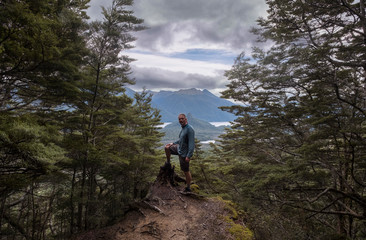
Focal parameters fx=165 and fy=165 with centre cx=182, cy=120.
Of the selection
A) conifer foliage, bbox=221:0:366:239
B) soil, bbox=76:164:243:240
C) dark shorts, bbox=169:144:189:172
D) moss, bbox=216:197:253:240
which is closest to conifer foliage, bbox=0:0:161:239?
soil, bbox=76:164:243:240

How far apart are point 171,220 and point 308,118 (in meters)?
5.89

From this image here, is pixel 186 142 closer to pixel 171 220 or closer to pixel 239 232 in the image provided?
pixel 171 220

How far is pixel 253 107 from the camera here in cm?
1052

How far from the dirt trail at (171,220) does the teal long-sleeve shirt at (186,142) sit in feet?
4.72

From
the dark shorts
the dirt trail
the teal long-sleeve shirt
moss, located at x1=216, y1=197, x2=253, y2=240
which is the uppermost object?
the teal long-sleeve shirt

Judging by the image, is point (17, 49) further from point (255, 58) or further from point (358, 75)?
point (358, 75)

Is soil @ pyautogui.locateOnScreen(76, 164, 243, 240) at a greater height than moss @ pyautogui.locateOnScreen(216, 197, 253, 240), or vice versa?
moss @ pyautogui.locateOnScreen(216, 197, 253, 240)

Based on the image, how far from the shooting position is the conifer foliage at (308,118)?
5.19 m

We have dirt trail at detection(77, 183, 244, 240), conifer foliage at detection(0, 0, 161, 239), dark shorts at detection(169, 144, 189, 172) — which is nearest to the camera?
conifer foliage at detection(0, 0, 161, 239)

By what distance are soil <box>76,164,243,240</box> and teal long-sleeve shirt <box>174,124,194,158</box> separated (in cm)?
144

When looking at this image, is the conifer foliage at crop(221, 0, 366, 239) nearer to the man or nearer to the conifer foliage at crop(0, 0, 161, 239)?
the man

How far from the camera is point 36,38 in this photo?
4082mm

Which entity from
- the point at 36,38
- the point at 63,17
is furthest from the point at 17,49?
the point at 63,17

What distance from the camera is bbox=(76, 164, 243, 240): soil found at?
3.81 metres
